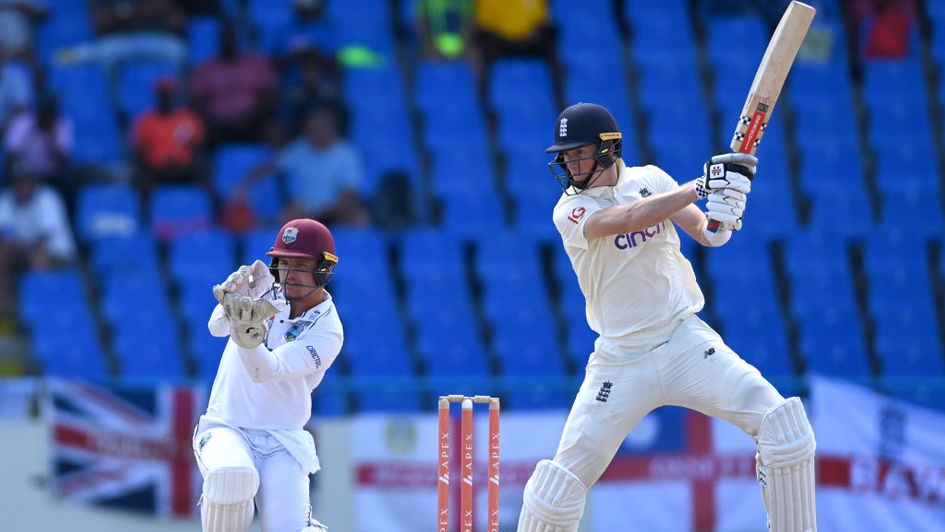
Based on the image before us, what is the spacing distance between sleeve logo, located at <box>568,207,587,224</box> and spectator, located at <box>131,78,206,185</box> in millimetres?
6810

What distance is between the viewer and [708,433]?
414 inches

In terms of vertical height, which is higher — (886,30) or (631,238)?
(886,30)

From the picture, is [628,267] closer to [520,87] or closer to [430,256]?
[430,256]

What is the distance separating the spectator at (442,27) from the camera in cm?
1409

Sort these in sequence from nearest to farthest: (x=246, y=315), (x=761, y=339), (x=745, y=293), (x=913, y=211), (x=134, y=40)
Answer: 1. (x=246, y=315)
2. (x=761, y=339)
3. (x=745, y=293)
4. (x=913, y=211)
5. (x=134, y=40)

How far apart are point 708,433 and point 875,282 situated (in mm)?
3132

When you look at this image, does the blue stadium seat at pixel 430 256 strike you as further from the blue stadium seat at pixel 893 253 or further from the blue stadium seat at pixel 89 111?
the blue stadium seat at pixel 893 253

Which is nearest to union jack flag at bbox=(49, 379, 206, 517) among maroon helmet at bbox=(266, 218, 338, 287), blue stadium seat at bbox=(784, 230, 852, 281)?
maroon helmet at bbox=(266, 218, 338, 287)

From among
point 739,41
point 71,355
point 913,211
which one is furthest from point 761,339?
point 71,355

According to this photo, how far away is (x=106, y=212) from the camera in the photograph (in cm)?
1272

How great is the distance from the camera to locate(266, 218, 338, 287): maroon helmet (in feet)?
22.5

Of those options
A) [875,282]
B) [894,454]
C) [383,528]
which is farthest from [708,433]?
[875,282]

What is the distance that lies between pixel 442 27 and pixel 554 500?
806 cm

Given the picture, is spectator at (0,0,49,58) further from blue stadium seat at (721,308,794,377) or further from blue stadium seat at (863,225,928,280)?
blue stadium seat at (863,225,928,280)
